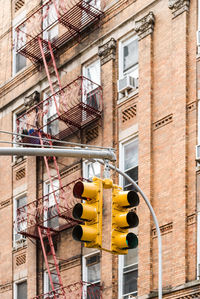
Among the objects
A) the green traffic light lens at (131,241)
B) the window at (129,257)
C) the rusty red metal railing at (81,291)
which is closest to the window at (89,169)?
the window at (129,257)

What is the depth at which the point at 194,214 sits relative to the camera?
87.1ft

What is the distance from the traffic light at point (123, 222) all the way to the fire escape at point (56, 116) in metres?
13.1

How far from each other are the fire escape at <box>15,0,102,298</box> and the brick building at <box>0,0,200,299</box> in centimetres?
5

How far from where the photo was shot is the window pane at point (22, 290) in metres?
34.3

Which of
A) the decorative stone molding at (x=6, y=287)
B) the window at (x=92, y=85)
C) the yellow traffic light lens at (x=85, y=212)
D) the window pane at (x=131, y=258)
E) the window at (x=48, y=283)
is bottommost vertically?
the yellow traffic light lens at (x=85, y=212)

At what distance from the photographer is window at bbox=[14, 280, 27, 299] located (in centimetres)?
3428

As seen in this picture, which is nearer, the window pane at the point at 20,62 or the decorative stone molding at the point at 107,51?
the decorative stone molding at the point at 107,51

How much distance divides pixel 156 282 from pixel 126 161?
4.99 metres

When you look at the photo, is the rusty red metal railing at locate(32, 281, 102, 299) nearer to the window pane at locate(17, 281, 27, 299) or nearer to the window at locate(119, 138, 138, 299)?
the window at locate(119, 138, 138, 299)

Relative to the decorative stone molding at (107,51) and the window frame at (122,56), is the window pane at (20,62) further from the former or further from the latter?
the window frame at (122,56)

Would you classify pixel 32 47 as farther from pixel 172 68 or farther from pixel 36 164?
pixel 172 68

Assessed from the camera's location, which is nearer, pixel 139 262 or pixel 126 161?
pixel 139 262

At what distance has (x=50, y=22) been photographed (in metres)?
36.7

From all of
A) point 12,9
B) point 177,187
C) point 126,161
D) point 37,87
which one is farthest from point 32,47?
point 177,187
